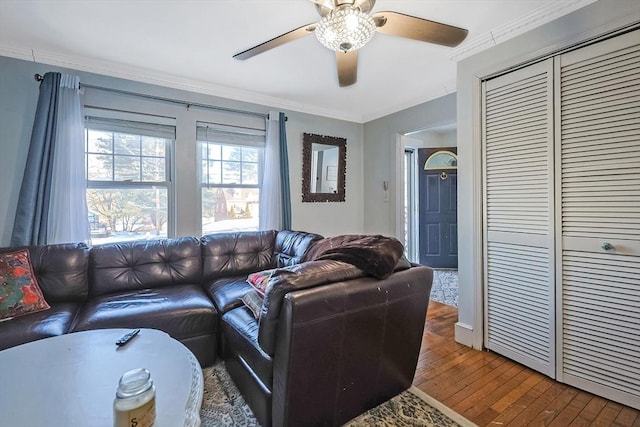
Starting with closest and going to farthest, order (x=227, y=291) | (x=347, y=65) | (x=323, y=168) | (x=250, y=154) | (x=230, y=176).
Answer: (x=347, y=65) < (x=227, y=291) < (x=230, y=176) < (x=250, y=154) < (x=323, y=168)

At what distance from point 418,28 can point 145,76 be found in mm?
2501

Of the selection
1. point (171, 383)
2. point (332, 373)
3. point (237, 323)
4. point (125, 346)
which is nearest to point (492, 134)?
point (332, 373)

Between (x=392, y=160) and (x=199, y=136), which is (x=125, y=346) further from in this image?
(x=392, y=160)

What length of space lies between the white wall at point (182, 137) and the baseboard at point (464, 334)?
2.02m

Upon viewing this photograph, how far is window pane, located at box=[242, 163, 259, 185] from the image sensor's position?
342 centimetres

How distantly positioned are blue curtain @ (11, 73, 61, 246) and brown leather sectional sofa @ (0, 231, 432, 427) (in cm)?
23

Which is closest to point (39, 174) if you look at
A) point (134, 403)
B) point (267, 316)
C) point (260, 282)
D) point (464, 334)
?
point (260, 282)

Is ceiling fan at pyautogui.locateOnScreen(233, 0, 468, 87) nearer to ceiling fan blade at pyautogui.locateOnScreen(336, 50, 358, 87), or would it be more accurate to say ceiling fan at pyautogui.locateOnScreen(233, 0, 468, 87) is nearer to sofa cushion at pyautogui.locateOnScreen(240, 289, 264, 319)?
ceiling fan blade at pyautogui.locateOnScreen(336, 50, 358, 87)

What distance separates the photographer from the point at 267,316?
4.18 ft

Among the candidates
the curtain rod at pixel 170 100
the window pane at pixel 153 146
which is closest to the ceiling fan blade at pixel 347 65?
the curtain rod at pixel 170 100

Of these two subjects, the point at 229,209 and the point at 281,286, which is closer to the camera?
the point at 281,286

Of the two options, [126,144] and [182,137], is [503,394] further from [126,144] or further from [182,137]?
[126,144]

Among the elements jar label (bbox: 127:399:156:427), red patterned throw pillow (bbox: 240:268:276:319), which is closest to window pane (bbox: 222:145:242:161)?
red patterned throw pillow (bbox: 240:268:276:319)

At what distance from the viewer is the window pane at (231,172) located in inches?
129
